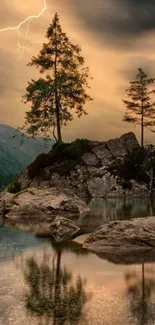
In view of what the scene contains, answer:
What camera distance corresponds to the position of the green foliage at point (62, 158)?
46906mm

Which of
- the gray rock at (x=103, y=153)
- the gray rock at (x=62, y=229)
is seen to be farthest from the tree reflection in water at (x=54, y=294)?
the gray rock at (x=103, y=153)

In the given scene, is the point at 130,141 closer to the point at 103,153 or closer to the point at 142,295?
the point at 103,153

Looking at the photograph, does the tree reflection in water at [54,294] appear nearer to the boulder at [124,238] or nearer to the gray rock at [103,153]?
the boulder at [124,238]

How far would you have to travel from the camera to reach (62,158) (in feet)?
160

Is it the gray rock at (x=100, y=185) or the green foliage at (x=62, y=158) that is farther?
the green foliage at (x=62, y=158)

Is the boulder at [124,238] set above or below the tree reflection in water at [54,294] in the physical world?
above

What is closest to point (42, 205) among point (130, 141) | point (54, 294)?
point (54, 294)

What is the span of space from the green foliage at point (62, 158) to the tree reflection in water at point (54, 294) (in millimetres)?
37821

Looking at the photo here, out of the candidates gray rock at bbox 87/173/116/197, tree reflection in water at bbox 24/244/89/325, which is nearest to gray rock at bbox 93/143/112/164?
gray rock at bbox 87/173/116/197

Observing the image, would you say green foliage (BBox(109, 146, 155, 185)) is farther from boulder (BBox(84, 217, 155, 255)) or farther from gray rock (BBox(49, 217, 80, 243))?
boulder (BBox(84, 217, 155, 255))

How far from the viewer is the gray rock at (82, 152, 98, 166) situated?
155 ft

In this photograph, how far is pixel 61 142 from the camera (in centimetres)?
5000

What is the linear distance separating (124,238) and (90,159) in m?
36.4

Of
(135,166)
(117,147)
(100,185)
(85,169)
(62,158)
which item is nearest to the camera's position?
(100,185)
